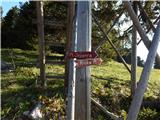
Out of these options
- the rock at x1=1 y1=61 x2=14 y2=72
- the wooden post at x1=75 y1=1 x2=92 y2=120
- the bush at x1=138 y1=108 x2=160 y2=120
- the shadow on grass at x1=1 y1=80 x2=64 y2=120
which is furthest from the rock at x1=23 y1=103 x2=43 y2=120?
the wooden post at x1=75 y1=1 x2=92 y2=120

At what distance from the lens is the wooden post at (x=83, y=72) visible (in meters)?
5.35

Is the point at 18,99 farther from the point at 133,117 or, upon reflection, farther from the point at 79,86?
the point at 133,117

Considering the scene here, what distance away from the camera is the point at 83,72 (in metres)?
5.39

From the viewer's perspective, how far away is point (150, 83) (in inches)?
505

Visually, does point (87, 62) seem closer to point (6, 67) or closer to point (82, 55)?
point (82, 55)

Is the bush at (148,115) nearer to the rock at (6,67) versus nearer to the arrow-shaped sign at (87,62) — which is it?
the rock at (6,67)

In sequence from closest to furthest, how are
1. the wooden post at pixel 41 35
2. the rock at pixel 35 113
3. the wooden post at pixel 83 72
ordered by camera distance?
the wooden post at pixel 83 72 < the rock at pixel 35 113 < the wooden post at pixel 41 35

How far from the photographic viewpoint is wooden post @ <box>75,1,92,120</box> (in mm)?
5352

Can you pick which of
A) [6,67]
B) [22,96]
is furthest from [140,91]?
[6,67]

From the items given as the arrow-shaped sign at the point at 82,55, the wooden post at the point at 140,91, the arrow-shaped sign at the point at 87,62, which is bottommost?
the wooden post at the point at 140,91

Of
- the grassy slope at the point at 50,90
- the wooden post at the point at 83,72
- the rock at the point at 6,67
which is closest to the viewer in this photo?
the wooden post at the point at 83,72

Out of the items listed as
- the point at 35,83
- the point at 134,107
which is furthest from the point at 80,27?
the point at 35,83

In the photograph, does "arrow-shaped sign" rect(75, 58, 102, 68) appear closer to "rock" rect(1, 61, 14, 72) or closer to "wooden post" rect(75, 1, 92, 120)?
"wooden post" rect(75, 1, 92, 120)

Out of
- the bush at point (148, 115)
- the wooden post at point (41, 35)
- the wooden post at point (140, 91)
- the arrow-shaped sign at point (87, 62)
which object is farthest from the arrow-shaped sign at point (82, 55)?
the bush at point (148, 115)
